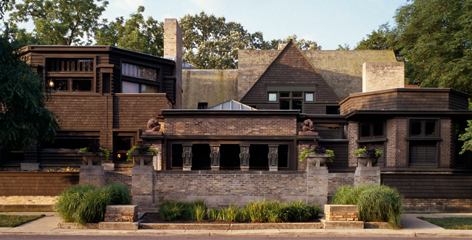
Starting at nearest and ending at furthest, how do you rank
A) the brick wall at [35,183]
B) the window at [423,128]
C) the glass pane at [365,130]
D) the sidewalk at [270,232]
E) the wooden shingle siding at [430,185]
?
the sidewalk at [270,232] → the brick wall at [35,183] → the wooden shingle siding at [430,185] → the window at [423,128] → the glass pane at [365,130]

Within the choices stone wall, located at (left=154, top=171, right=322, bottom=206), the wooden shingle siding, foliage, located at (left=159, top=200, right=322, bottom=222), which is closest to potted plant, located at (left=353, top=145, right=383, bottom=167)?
the wooden shingle siding

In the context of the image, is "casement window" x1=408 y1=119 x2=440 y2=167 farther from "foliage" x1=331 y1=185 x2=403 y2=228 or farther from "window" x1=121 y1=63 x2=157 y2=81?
"window" x1=121 y1=63 x2=157 y2=81

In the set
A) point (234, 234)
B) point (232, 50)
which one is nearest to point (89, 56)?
point (234, 234)

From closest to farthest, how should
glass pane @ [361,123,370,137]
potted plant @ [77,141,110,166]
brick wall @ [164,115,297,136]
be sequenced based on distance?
potted plant @ [77,141,110,166]
brick wall @ [164,115,297,136]
glass pane @ [361,123,370,137]

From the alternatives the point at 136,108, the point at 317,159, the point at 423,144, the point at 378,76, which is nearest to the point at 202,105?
the point at 136,108

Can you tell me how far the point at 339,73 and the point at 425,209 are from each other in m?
16.1

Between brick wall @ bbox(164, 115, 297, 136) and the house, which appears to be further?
brick wall @ bbox(164, 115, 297, 136)

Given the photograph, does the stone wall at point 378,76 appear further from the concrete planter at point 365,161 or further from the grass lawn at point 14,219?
the grass lawn at point 14,219

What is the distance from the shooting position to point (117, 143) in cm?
2266

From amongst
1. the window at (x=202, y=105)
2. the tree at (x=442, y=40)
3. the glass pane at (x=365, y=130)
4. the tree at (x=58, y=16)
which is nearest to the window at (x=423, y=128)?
the glass pane at (x=365, y=130)

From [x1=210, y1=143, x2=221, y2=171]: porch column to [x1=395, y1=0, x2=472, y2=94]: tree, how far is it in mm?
19277

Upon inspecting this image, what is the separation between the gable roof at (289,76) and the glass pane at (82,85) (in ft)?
37.1

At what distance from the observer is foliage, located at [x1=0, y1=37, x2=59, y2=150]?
15.7 m

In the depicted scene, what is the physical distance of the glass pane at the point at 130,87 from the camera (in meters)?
23.8
